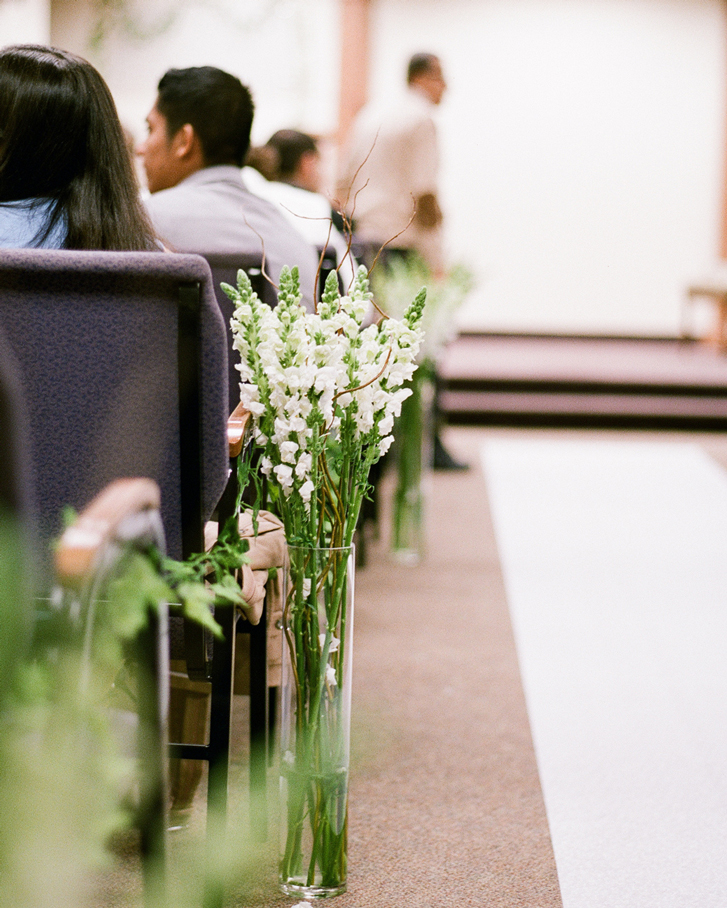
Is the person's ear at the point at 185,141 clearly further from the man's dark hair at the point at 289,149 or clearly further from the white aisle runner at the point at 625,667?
the man's dark hair at the point at 289,149

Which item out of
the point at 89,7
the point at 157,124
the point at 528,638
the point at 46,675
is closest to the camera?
the point at 46,675

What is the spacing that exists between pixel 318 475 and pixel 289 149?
102 inches

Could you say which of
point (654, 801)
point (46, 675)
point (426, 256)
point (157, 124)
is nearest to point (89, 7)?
point (426, 256)

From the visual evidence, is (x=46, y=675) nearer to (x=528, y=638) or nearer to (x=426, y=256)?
(x=528, y=638)

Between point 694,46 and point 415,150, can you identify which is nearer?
point 415,150

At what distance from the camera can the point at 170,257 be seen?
129 centimetres

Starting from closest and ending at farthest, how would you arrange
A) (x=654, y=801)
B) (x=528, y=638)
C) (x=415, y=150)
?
(x=654, y=801) < (x=528, y=638) < (x=415, y=150)

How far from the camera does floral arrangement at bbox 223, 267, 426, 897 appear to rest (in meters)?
1.39

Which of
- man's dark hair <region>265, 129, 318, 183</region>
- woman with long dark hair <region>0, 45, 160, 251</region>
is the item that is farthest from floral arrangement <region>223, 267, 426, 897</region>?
man's dark hair <region>265, 129, 318, 183</region>

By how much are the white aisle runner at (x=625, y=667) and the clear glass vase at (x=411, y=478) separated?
31cm

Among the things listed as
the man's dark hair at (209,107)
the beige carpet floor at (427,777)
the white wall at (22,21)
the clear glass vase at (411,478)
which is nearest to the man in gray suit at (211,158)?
the man's dark hair at (209,107)

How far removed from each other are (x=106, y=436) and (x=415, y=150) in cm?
356

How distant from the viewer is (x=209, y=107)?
2.38m

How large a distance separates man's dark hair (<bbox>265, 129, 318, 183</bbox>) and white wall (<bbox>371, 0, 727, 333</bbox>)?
213 inches
